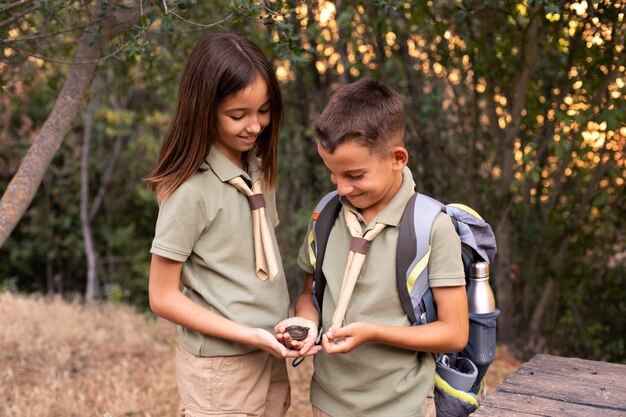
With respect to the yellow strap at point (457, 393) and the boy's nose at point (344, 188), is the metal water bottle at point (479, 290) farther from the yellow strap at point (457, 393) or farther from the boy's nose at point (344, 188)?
the boy's nose at point (344, 188)

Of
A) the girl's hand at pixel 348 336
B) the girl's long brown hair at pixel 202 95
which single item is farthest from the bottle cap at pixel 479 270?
the girl's long brown hair at pixel 202 95

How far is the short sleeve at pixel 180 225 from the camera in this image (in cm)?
210

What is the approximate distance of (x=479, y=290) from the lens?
7.38 ft

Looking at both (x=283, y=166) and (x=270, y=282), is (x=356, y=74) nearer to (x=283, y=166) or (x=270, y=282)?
(x=283, y=166)

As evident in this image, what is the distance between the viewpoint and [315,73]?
20.6ft

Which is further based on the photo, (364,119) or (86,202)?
(86,202)

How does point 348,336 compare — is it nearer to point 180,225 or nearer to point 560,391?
point 180,225

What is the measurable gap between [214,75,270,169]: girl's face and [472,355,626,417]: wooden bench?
1.08 metres

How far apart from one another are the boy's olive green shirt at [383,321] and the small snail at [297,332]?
15 cm

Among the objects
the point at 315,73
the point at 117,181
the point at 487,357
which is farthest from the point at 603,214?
the point at 117,181

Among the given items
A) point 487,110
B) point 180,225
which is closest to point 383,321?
point 180,225

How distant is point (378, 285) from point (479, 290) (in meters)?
0.38

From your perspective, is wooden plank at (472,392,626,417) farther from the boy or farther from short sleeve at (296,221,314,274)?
short sleeve at (296,221,314,274)

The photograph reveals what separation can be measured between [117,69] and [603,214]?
3.82 metres
